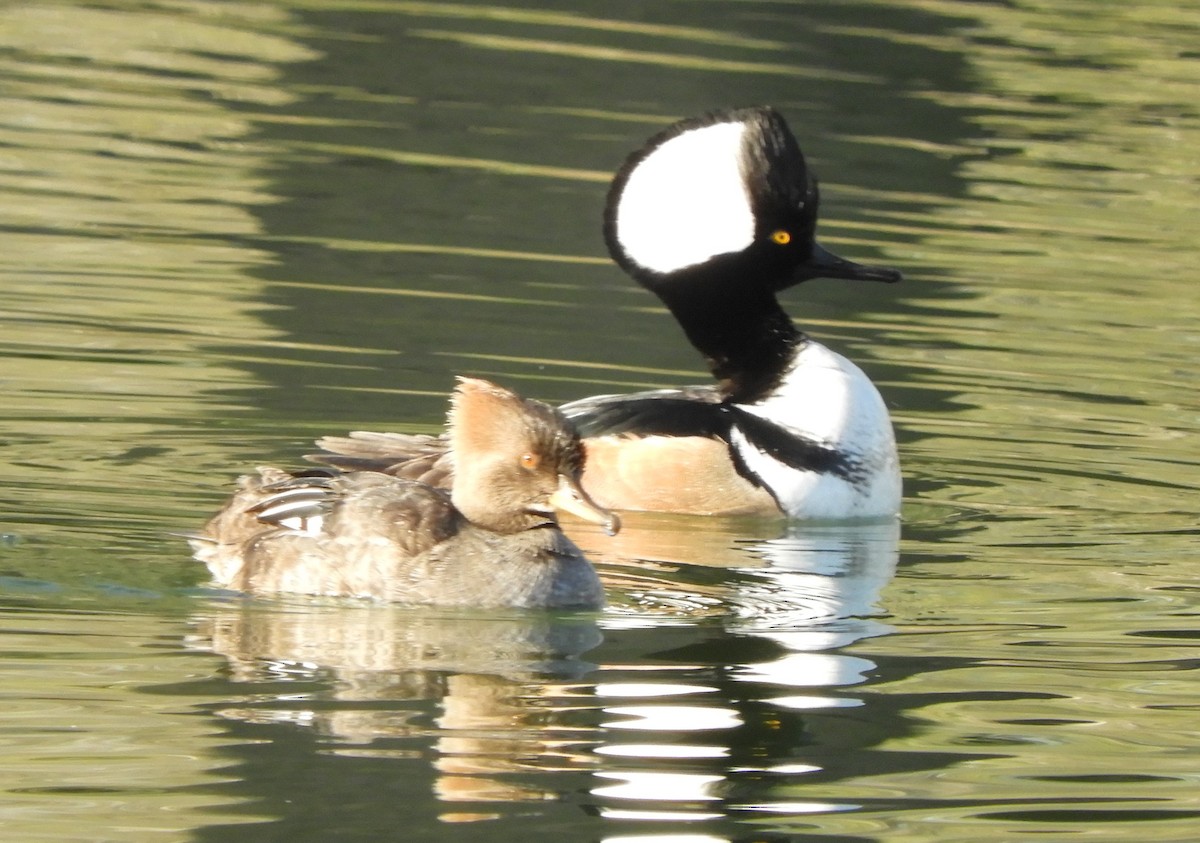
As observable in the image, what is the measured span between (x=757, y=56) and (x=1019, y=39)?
11.2 feet

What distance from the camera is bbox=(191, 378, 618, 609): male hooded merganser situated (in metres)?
7.58

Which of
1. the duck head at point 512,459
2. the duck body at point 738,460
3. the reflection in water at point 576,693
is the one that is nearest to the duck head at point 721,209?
the duck body at point 738,460

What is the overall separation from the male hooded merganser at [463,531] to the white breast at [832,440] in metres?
2.12

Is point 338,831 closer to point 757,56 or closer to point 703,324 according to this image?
point 703,324

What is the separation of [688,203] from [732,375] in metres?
0.82

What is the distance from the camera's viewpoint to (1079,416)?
11148 millimetres

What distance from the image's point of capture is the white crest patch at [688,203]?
9.88 meters

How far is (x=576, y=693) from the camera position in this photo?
6.73 metres

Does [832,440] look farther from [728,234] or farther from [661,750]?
[661,750]

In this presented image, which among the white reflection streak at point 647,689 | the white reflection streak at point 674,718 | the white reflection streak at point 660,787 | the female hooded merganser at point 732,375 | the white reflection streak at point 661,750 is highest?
the female hooded merganser at point 732,375

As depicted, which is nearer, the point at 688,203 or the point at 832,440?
the point at 832,440

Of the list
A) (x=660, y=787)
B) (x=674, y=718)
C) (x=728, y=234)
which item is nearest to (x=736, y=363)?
(x=728, y=234)

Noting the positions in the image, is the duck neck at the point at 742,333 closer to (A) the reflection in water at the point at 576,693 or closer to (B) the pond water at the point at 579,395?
(B) the pond water at the point at 579,395

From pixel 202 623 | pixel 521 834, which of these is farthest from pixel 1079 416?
pixel 521 834
